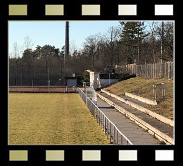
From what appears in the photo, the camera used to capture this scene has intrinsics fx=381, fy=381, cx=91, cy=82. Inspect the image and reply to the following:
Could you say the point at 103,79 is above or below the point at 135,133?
above

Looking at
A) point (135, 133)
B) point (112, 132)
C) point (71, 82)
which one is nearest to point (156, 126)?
point (135, 133)

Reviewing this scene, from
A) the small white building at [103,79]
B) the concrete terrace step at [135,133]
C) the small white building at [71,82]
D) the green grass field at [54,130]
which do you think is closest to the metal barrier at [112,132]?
the green grass field at [54,130]

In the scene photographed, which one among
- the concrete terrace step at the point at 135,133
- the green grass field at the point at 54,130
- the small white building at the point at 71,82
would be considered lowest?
the green grass field at the point at 54,130

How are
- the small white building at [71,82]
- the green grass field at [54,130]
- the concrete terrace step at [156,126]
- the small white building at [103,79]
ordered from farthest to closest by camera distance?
the small white building at [71,82] → the small white building at [103,79] → the green grass field at [54,130] → the concrete terrace step at [156,126]

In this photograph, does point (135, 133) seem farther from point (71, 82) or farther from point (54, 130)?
point (71, 82)

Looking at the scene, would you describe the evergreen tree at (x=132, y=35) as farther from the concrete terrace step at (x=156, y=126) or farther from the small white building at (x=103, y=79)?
the concrete terrace step at (x=156, y=126)

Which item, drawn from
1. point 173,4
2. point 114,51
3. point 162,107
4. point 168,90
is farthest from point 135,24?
point 173,4

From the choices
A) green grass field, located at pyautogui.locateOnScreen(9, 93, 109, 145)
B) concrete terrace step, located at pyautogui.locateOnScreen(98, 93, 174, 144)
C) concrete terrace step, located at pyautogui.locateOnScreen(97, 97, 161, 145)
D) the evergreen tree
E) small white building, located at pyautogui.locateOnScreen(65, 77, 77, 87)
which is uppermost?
the evergreen tree

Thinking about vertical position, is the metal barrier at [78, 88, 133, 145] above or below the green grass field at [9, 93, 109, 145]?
above

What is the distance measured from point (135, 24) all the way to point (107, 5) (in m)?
42.0

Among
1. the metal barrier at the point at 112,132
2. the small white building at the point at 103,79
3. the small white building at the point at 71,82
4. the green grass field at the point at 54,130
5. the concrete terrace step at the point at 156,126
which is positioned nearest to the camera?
the metal barrier at the point at 112,132

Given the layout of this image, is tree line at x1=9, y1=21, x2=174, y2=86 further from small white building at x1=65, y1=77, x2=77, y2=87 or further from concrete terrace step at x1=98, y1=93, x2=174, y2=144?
concrete terrace step at x1=98, y1=93, x2=174, y2=144

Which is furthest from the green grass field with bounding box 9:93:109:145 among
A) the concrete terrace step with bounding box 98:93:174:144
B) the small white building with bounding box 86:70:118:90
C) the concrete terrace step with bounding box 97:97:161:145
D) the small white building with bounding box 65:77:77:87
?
the small white building with bounding box 65:77:77:87

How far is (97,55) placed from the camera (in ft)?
159
